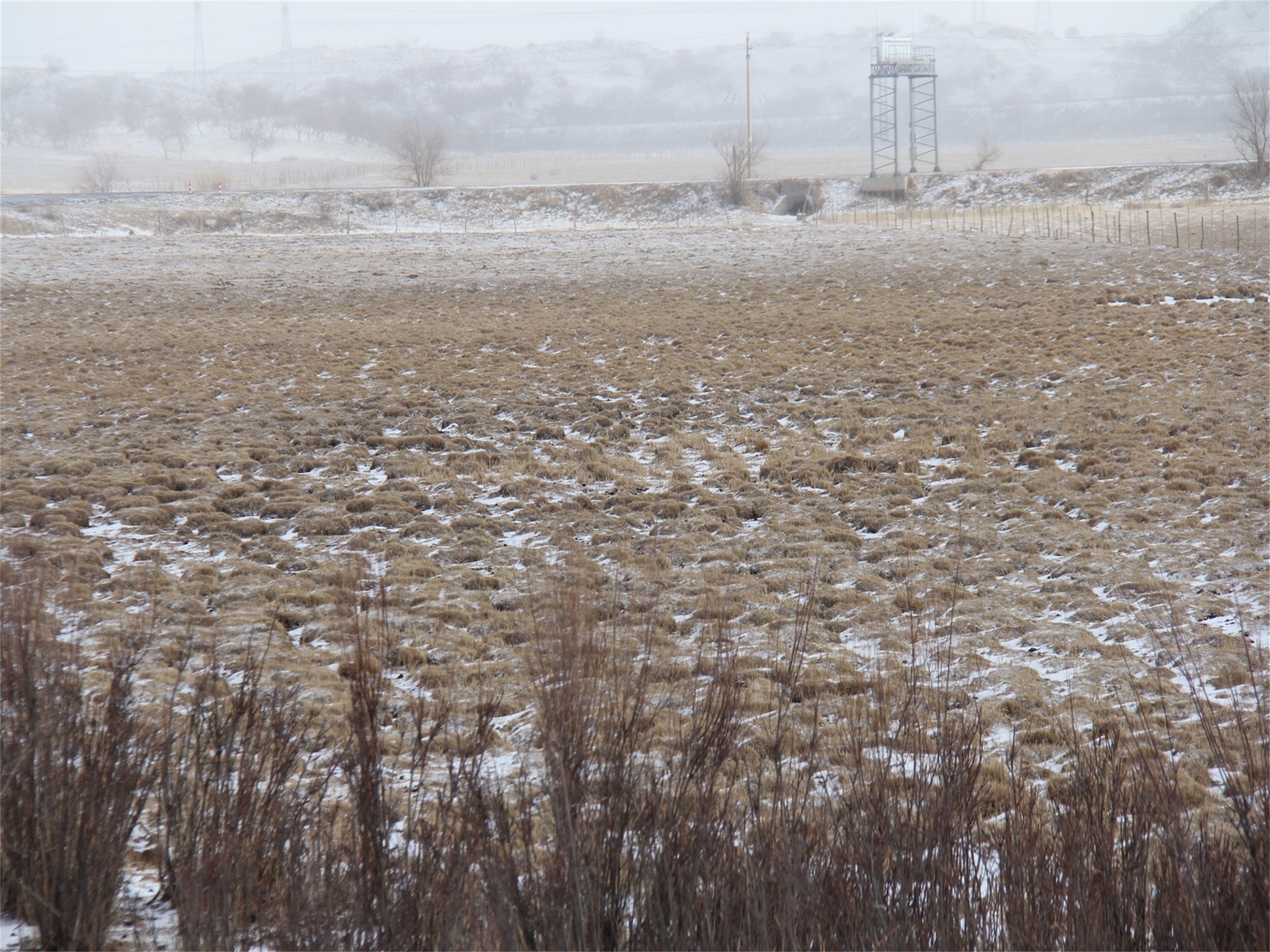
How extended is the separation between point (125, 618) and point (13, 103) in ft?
604

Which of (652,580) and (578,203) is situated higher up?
(578,203)

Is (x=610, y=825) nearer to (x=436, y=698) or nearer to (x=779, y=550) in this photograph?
(x=436, y=698)

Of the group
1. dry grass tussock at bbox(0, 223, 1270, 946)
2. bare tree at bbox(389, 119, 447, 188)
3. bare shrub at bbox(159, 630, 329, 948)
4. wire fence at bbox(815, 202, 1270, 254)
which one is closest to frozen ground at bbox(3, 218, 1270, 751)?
dry grass tussock at bbox(0, 223, 1270, 946)

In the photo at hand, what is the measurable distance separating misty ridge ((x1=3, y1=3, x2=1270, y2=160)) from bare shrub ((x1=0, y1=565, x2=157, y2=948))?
137m

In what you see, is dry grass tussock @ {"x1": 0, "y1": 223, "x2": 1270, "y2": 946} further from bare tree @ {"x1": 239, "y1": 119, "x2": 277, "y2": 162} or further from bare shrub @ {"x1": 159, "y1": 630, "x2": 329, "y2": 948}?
bare tree @ {"x1": 239, "y1": 119, "x2": 277, "y2": 162}

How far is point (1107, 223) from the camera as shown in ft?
108

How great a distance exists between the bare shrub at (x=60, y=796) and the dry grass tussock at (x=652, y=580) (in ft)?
0.31

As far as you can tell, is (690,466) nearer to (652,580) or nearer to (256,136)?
(652,580)

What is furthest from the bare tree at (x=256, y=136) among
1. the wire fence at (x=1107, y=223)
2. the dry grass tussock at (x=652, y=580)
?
the dry grass tussock at (x=652, y=580)

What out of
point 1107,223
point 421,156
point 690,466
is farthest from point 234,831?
point 421,156

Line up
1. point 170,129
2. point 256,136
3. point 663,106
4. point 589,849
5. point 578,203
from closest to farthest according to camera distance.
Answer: point 589,849, point 578,203, point 256,136, point 170,129, point 663,106

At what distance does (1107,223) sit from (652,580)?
33388 mm

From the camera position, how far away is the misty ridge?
141625 millimetres

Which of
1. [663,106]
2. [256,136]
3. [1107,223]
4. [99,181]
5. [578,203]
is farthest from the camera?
[663,106]
